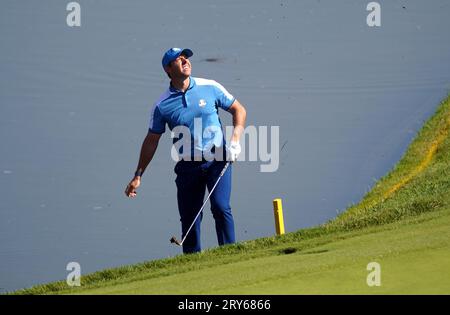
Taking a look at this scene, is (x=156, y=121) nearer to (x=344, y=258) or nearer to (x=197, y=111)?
(x=197, y=111)

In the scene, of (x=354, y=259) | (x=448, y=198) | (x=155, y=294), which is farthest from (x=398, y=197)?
(x=155, y=294)

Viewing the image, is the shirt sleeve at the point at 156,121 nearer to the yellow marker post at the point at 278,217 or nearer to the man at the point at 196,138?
the man at the point at 196,138

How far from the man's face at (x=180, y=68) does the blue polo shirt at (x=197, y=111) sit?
3.5 inches

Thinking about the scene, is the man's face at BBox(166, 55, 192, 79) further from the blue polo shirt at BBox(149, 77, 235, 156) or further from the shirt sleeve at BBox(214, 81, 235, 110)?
the shirt sleeve at BBox(214, 81, 235, 110)

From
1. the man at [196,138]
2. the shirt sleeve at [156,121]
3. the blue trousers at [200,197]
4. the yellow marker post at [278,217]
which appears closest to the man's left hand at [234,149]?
the man at [196,138]

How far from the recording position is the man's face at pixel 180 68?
29.7 ft

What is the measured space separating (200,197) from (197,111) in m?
0.62

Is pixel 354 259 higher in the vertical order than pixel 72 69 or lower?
lower

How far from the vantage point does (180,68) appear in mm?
9047

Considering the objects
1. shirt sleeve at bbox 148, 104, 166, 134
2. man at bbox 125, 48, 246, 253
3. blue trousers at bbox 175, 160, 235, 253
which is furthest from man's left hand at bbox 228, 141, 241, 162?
shirt sleeve at bbox 148, 104, 166, 134

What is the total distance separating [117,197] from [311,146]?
1.68 meters

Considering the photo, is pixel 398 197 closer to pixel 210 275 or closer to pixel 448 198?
pixel 448 198
